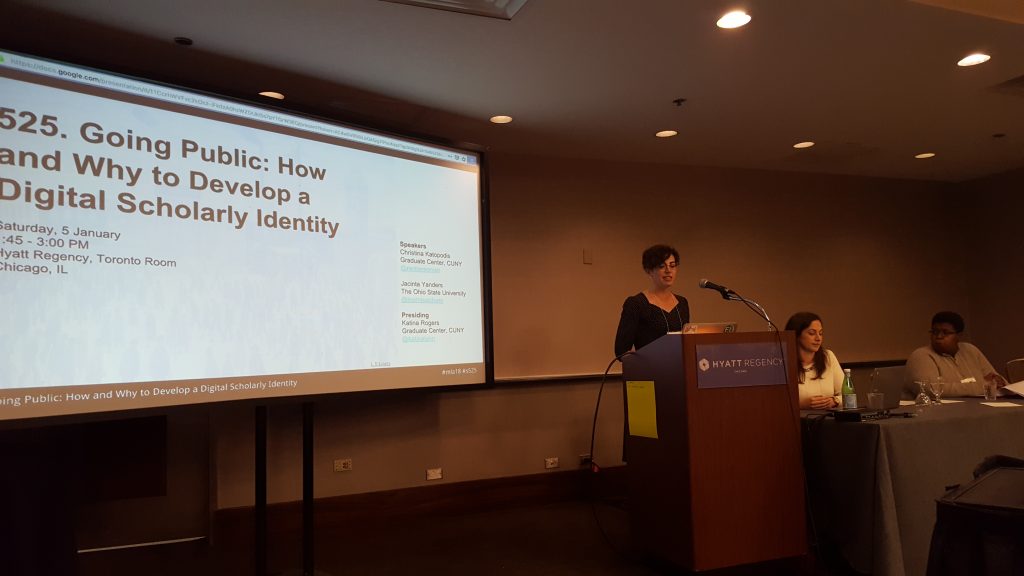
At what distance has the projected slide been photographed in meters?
2.19

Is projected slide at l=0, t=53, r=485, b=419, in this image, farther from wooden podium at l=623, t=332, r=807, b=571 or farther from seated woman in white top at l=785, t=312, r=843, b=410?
seated woman in white top at l=785, t=312, r=843, b=410

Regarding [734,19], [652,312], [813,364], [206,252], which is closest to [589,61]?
[734,19]

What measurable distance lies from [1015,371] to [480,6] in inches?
183

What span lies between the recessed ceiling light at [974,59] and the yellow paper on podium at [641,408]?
2467mm

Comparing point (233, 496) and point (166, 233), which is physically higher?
point (166, 233)

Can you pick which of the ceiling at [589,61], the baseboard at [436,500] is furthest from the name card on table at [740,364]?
the baseboard at [436,500]

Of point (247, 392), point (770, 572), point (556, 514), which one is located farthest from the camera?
point (556, 514)

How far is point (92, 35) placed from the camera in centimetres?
288

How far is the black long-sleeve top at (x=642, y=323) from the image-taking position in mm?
3701

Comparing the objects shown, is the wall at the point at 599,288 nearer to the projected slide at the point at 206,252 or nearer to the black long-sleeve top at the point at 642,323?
the projected slide at the point at 206,252

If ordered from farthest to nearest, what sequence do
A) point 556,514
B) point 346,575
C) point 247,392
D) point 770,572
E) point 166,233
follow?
point 556,514
point 346,575
point 770,572
point 247,392
point 166,233

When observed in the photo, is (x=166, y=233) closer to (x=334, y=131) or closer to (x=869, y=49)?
(x=334, y=131)

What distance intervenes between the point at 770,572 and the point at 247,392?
93.8 inches

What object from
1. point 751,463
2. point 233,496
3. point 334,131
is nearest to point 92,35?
point 334,131
